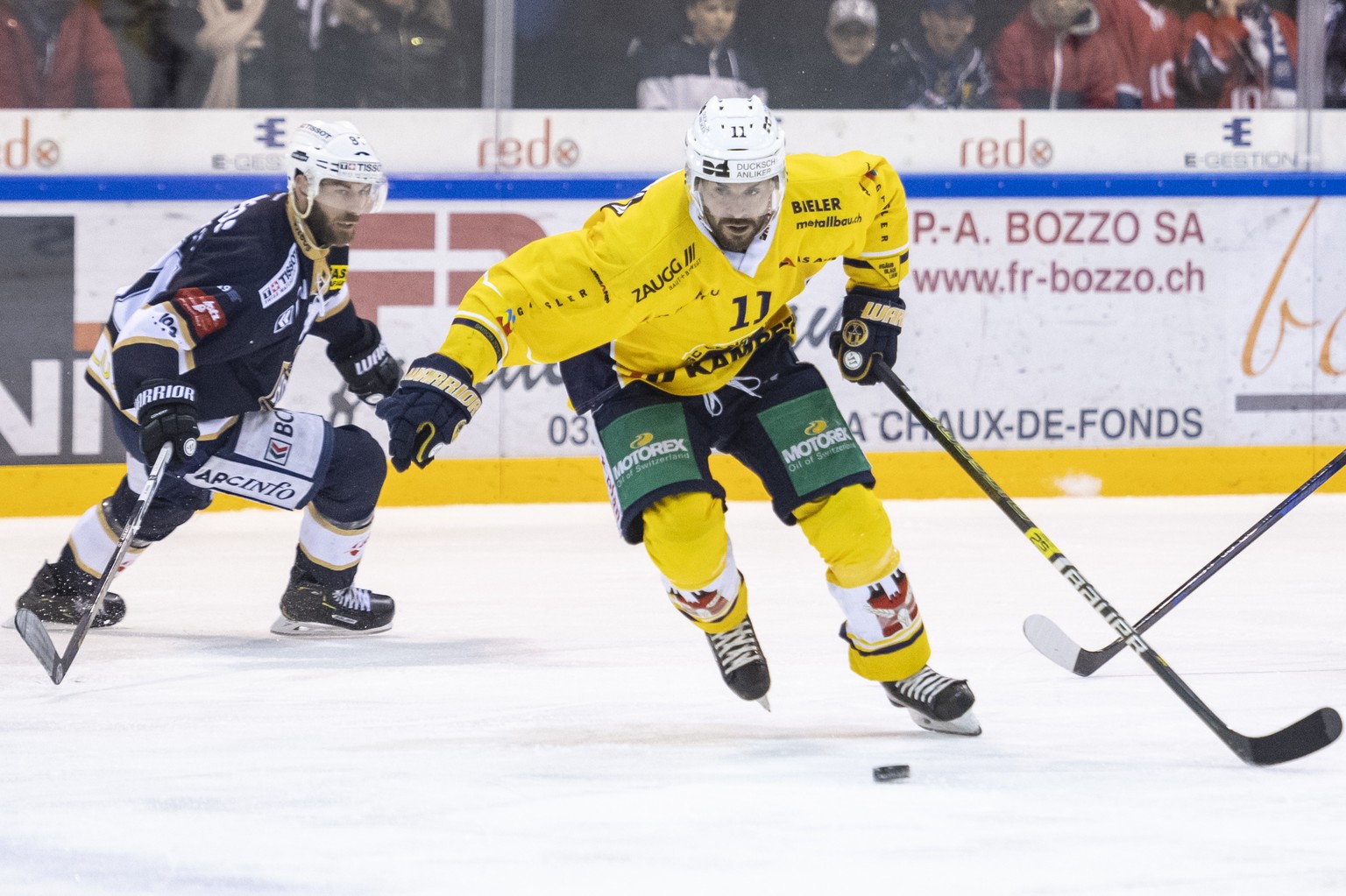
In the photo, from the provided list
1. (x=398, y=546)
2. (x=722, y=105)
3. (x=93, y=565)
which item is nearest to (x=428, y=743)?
(x=722, y=105)

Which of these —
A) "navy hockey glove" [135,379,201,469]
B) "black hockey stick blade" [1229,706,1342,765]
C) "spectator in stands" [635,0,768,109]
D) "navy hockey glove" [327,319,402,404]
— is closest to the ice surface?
"black hockey stick blade" [1229,706,1342,765]

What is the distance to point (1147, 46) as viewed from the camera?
21.1ft

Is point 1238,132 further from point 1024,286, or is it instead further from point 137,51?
point 137,51

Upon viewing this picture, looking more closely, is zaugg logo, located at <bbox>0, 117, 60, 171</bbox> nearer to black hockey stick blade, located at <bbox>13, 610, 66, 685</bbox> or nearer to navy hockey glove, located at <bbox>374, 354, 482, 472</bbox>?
black hockey stick blade, located at <bbox>13, 610, 66, 685</bbox>

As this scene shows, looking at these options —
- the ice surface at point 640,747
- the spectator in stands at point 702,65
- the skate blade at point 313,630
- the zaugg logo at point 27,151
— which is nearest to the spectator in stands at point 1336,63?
the spectator in stands at point 702,65

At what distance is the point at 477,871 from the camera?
2195 mm

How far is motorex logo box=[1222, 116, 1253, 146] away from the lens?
250 inches

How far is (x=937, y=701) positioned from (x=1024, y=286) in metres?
→ 3.53

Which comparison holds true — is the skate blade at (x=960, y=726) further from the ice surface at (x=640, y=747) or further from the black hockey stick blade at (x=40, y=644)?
the black hockey stick blade at (x=40, y=644)

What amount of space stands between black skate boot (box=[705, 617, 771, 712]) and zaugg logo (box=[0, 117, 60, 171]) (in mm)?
3749

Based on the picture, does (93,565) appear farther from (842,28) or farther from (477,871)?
(842,28)

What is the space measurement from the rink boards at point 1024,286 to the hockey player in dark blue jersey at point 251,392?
1.91 metres

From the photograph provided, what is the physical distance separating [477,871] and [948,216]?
4365 mm

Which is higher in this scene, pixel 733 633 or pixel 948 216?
pixel 948 216
